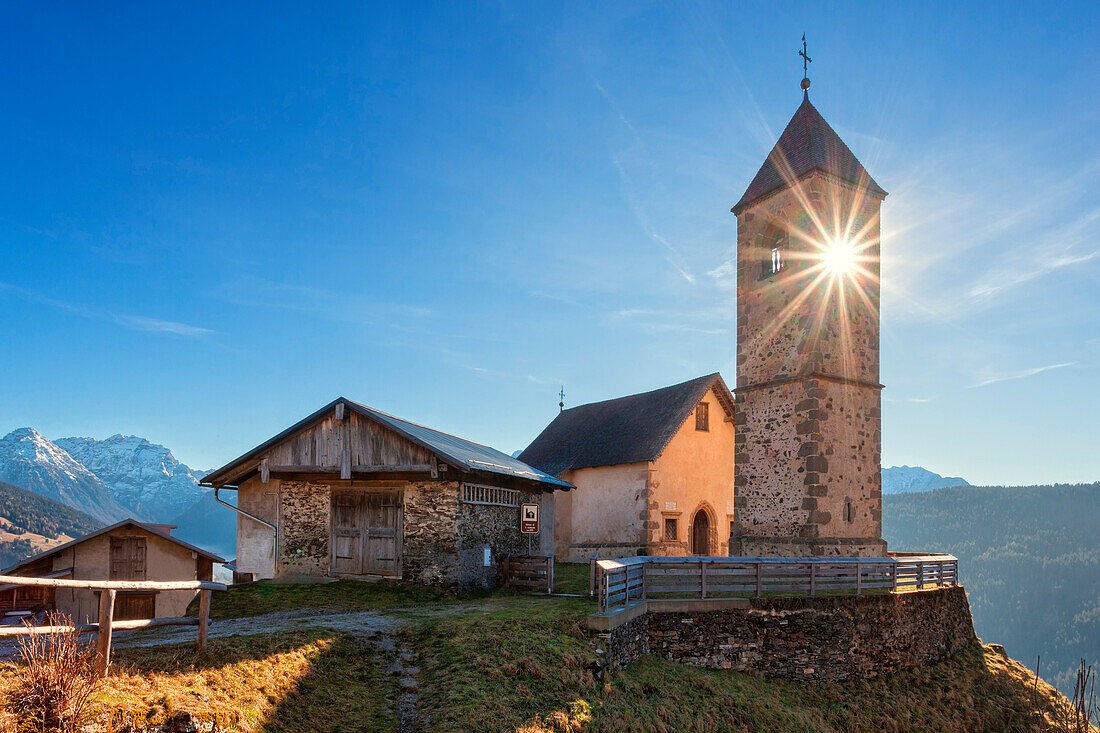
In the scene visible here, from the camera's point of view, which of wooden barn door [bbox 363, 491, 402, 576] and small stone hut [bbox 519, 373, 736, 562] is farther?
small stone hut [bbox 519, 373, 736, 562]

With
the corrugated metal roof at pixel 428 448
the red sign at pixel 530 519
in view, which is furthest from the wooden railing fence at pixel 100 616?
the red sign at pixel 530 519

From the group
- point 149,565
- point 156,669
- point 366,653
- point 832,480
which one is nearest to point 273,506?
point 149,565

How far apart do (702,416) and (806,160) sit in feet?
39.5

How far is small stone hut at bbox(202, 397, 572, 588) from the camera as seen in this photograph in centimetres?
1938

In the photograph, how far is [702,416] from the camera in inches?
1251

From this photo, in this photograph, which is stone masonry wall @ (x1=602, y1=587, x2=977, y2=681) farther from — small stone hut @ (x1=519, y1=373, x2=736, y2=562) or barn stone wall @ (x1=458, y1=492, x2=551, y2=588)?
small stone hut @ (x1=519, y1=373, x2=736, y2=562)

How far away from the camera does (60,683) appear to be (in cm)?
688

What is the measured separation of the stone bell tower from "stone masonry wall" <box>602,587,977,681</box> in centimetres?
320

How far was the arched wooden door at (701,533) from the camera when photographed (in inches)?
1236

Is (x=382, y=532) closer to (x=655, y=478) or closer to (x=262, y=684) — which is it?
(x=262, y=684)

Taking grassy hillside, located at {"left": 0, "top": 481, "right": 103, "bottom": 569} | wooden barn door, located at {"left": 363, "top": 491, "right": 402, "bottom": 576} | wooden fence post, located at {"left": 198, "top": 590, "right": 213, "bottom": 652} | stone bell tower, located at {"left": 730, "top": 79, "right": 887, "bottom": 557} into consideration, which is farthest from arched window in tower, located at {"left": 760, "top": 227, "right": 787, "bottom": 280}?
grassy hillside, located at {"left": 0, "top": 481, "right": 103, "bottom": 569}

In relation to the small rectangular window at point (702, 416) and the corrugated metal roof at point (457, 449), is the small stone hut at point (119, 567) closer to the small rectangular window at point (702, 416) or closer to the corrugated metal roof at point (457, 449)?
the corrugated metal roof at point (457, 449)

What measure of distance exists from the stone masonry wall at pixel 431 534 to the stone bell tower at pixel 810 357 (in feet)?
31.8

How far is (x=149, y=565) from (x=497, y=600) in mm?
11390
